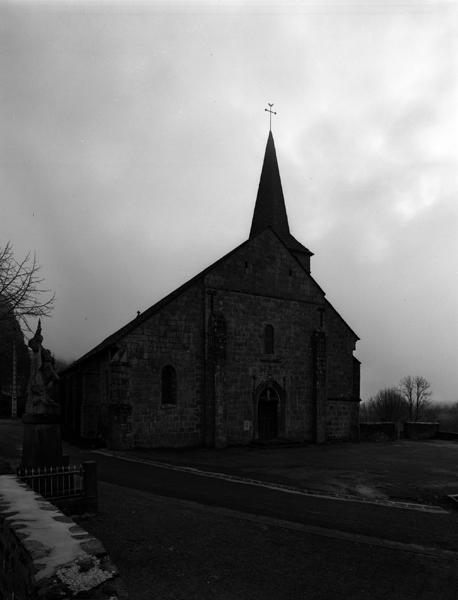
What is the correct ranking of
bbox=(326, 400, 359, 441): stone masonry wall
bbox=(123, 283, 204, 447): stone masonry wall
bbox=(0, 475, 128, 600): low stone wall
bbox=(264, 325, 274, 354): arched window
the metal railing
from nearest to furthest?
bbox=(0, 475, 128, 600): low stone wall, the metal railing, bbox=(123, 283, 204, 447): stone masonry wall, bbox=(264, 325, 274, 354): arched window, bbox=(326, 400, 359, 441): stone masonry wall

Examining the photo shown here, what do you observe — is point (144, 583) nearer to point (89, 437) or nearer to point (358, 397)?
point (89, 437)

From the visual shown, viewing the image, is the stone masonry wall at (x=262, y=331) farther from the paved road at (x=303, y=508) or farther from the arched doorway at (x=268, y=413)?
the paved road at (x=303, y=508)

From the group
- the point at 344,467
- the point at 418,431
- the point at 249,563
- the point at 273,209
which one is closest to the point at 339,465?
the point at 344,467

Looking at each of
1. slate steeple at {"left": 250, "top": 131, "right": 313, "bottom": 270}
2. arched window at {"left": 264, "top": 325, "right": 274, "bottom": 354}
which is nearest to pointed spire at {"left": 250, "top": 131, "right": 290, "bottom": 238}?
slate steeple at {"left": 250, "top": 131, "right": 313, "bottom": 270}

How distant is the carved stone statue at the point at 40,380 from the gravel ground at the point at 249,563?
2961 mm

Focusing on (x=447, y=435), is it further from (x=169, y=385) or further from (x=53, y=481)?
(x=53, y=481)

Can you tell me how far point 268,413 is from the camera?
25.9 m

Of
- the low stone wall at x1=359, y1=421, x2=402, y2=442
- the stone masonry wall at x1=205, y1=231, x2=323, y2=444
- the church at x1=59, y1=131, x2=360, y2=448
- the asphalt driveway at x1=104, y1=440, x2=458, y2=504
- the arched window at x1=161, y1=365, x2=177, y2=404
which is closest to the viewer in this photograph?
the asphalt driveway at x1=104, y1=440, x2=458, y2=504

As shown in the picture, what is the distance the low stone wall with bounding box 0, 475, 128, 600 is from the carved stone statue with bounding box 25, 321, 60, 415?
4.94 meters

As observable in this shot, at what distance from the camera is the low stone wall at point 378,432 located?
3017 centimetres

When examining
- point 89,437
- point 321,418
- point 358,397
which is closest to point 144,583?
point 89,437

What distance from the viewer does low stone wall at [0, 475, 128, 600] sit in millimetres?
3717

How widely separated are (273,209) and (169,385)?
1706cm

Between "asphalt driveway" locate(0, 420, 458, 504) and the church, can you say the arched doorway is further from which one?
"asphalt driveway" locate(0, 420, 458, 504)
